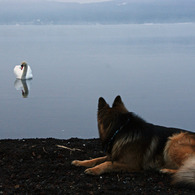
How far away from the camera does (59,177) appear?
138 inches

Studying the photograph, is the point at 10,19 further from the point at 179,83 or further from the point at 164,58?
the point at 179,83

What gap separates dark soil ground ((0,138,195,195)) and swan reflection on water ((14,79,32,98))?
4741 mm

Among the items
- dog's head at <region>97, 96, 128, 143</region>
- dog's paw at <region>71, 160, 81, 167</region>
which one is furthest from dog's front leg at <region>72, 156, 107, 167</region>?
dog's head at <region>97, 96, 128, 143</region>

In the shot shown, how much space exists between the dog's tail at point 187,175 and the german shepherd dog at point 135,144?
32 centimetres

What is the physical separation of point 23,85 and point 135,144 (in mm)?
7773

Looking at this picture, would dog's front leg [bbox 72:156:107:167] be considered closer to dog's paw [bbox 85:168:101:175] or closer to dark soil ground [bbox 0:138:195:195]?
dark soil ground [bbox 0:138:195:195]

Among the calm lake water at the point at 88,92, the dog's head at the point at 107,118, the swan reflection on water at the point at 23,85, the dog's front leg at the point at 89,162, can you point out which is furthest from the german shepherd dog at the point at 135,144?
the swan reflection on water at the point at 23,85

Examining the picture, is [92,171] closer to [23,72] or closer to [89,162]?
[89,162]

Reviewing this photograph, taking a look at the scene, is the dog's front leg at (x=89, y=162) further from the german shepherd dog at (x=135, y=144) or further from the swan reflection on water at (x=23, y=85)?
the swan reflection on water at (x=23, y=85)

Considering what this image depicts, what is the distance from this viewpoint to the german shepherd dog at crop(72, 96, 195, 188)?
364 centimetres

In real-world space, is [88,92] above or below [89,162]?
above

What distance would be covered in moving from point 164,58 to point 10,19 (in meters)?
61.3

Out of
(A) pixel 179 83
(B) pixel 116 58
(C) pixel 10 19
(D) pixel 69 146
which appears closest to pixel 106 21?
(C) pixel 10 19

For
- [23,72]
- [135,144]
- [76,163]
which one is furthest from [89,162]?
[23,72]
